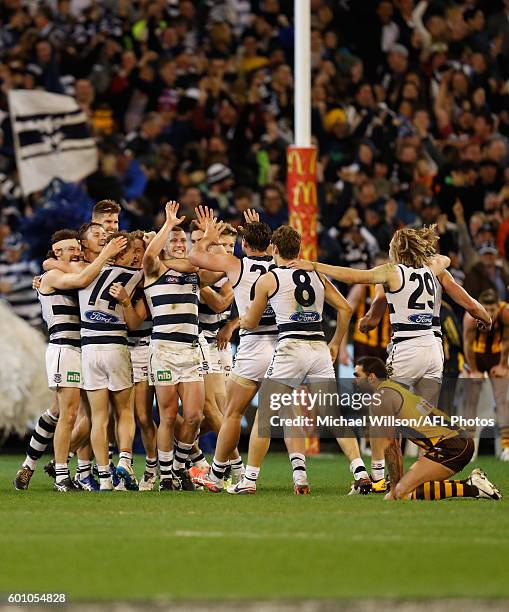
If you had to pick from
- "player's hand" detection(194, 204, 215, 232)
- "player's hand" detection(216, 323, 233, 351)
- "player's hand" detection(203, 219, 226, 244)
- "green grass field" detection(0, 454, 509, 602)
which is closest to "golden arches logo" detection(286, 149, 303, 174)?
"player's hand" detection(216, 323, 233, 351)

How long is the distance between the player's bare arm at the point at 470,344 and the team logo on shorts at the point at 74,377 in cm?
530

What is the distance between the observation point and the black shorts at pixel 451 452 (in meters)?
10.9

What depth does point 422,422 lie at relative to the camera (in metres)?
11.0

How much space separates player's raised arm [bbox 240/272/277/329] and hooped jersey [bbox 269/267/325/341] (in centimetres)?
4

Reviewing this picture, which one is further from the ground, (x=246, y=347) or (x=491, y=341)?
(x=246, y=347)

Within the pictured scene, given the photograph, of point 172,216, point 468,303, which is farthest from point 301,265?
point 468,303

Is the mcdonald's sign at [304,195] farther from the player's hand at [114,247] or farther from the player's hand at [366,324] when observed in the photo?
the player's hand at [114,247]

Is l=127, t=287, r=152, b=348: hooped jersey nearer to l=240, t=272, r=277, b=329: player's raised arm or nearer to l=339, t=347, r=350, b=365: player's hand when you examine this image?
l=240, t=272, r=277, b=329: player's raised arm

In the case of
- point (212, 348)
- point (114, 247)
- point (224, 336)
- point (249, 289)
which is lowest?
point (212, 348)

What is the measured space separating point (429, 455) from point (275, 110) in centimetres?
1083

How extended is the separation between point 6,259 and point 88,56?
398cm

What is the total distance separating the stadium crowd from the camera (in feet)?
62.3

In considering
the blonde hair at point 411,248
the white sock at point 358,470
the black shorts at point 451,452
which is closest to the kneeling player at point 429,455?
the black shorts at point 451,452

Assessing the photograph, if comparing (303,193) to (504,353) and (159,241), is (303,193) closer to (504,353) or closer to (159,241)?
(504,353)
